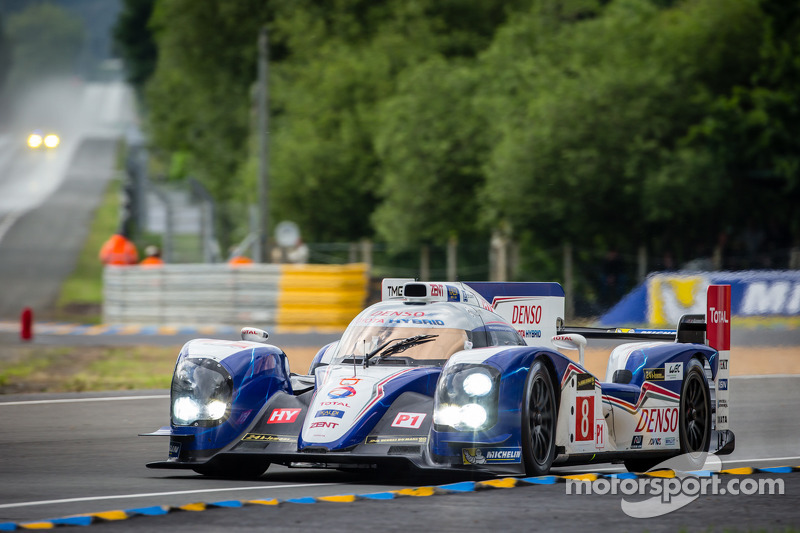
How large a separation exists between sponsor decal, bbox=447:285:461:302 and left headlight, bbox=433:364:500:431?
4.47 ft

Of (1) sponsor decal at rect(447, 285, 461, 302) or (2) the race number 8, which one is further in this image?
(1) sponsor decal at rect(447, 285, 461, 302)

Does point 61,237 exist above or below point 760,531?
above

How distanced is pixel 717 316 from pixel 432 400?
3.20 meters

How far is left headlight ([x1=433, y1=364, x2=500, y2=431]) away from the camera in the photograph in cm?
780

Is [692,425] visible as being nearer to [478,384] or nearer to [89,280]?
[478,384]

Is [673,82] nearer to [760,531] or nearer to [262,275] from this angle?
[262,275]

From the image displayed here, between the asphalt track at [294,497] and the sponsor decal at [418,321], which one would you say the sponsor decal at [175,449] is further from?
the sponsor decal at [418,321]

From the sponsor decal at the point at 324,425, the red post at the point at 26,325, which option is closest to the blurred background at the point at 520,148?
the red post at the point at 26,325

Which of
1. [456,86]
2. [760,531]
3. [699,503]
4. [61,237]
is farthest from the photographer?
[61,237]

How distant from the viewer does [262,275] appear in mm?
25391

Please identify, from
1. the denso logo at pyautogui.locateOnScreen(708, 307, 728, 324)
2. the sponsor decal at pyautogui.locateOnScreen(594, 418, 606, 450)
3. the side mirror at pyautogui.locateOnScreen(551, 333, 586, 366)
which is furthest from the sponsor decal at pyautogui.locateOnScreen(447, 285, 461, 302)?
the denso logo at pyautogui.locateOnScreen(708, 307, 728, 324)

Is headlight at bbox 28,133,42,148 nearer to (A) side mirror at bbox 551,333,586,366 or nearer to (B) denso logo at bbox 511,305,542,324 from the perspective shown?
(B) denso logo at bbox 511,305,542,324

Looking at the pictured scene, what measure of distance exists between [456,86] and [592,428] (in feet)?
94.3

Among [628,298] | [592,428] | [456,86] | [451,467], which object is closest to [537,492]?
[451,467]
